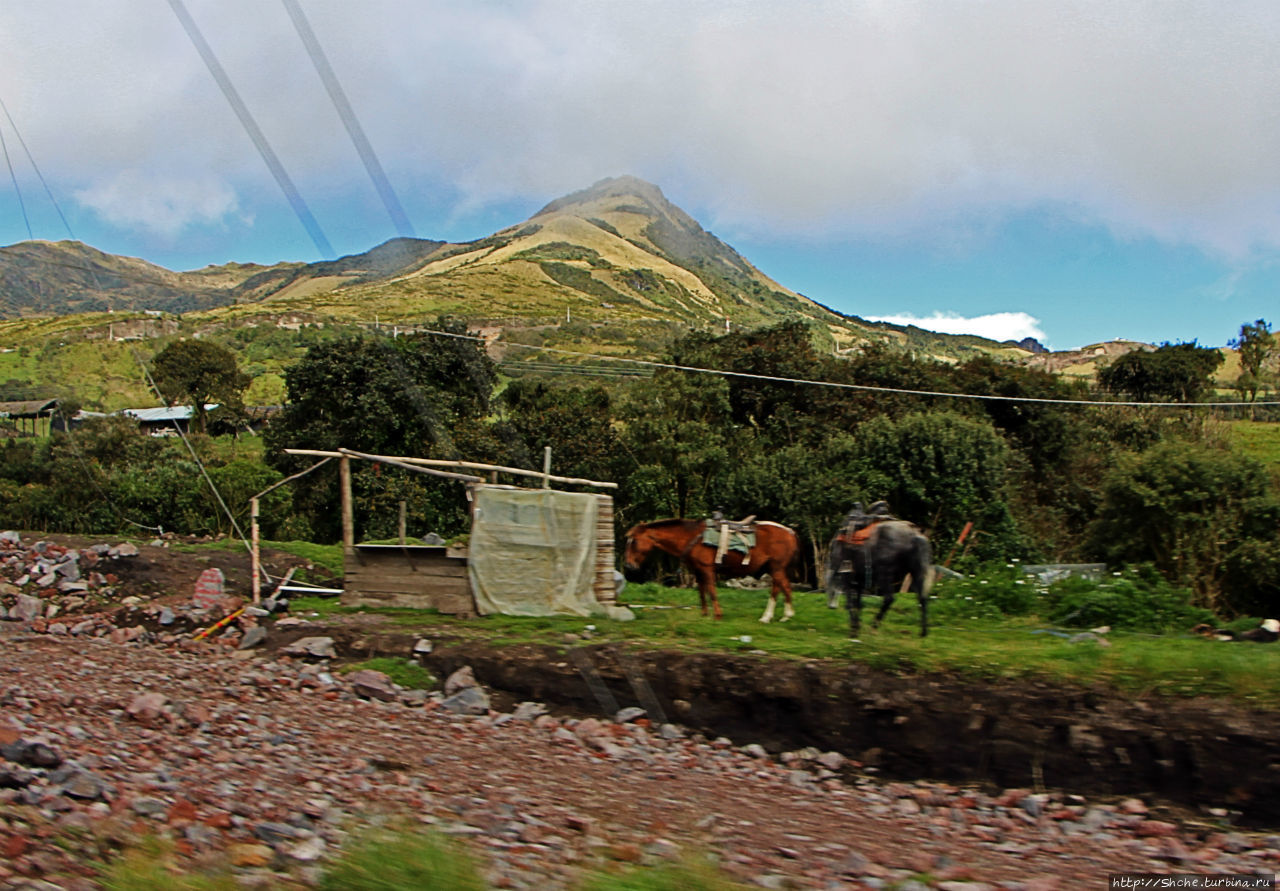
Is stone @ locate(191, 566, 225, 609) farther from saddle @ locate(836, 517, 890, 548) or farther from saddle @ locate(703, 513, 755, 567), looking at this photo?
saddle @ locate(836, 517, 890, 548)

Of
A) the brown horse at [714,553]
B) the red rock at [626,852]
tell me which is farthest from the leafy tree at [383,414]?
the red rock at [626,852]

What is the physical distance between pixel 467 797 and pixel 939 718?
4658 mm

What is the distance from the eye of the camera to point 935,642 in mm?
10320

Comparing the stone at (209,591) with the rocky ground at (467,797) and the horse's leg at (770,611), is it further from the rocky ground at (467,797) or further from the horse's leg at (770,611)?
the horse's leg at (770,611)

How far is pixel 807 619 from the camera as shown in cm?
1259

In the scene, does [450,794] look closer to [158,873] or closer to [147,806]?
[147,806]

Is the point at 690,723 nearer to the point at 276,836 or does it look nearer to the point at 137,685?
the point at 276,836

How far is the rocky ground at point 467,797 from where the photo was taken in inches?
202

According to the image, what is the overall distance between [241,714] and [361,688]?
1606mm

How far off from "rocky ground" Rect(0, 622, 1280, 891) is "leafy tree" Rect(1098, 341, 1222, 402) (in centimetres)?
4076

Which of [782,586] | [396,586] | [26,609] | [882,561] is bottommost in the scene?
[26,609]

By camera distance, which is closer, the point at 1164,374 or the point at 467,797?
the point at 467,797

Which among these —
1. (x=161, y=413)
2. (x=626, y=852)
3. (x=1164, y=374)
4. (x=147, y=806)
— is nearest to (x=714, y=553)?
(x=626, y=852)

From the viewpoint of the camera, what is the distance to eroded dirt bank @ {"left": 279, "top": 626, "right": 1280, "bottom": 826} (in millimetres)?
7773
